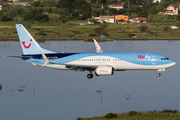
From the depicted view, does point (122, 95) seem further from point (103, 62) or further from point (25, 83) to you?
point (25, 83)

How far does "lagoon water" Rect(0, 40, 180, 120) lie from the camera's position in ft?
164

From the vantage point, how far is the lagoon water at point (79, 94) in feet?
164

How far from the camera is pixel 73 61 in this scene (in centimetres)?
6844

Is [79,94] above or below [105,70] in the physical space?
below

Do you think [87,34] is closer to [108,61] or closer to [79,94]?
[108,61]

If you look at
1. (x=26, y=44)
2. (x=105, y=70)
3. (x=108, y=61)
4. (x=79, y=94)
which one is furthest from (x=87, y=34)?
(x=79, y=94)

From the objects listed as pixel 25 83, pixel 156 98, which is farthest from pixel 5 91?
pixel 156 98

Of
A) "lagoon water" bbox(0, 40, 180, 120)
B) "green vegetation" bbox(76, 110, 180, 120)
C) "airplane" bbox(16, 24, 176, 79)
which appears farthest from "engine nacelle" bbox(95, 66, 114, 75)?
"green vegetation" bbox(76, 110, 180, 120)

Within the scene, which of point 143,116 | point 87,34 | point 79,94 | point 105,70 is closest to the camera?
point 143,116

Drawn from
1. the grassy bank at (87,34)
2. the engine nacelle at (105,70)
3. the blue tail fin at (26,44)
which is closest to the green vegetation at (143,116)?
the engine nacelle at (105,70)

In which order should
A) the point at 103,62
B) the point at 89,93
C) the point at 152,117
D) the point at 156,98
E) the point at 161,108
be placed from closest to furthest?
the point at 152,117 → the point at 161,108 → the point at 156,98 → the point at 89,93 → the point at 103,62

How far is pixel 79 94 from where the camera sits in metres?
59.2

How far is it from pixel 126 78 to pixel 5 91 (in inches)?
1111

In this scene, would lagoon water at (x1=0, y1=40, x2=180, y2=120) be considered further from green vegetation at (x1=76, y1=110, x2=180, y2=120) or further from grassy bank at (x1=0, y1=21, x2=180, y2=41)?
grassy bank at (x1=0, y1=21, x2=180, y2=41)
